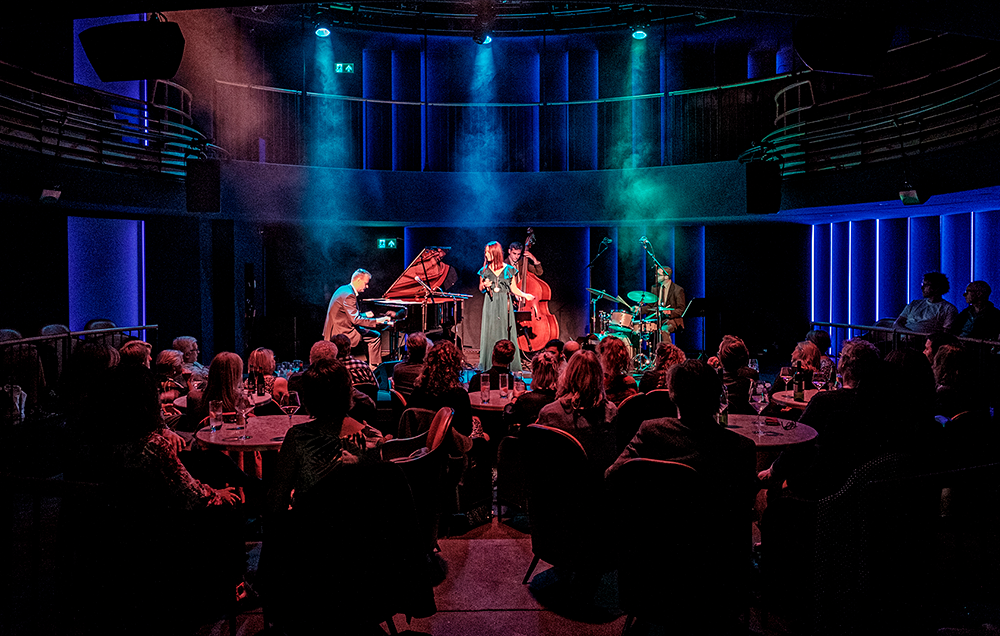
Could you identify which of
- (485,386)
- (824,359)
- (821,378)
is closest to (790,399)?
(821,378)

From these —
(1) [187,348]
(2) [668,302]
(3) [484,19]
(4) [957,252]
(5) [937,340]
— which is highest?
(3) [484,19]

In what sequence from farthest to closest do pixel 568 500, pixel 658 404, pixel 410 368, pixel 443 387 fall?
1. pixel 410 368
2. pixel 443 387
3. pixel 658 404
4. pixel 568 500

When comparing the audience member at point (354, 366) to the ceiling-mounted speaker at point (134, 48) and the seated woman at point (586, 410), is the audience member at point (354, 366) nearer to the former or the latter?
the seated woman at point (586, 410)

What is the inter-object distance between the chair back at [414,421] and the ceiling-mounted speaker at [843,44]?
3.41m

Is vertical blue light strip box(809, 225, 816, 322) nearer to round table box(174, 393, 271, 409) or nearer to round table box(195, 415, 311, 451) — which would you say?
round table box(174, 393, 271, 409)

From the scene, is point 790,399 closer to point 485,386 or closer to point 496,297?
point 485,386

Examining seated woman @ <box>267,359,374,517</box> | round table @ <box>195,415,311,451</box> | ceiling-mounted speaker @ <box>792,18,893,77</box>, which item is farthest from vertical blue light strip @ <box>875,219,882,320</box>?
seated woman @ <box>267,359,374,517</box>

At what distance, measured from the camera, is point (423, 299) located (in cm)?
1042

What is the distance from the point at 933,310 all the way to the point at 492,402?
5579 millimetres

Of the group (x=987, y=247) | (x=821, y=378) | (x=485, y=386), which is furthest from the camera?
(x=987, y=247)

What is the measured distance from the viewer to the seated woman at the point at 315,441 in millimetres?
2826

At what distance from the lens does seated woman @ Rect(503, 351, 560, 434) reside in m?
4.60

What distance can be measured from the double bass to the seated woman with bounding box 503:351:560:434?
599 centimetres

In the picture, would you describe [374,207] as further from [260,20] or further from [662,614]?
[662,614]
